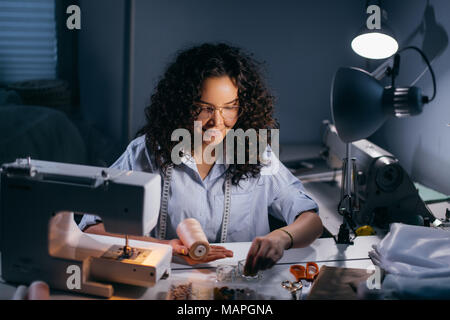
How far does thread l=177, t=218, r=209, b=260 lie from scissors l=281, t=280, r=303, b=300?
0.23 meters

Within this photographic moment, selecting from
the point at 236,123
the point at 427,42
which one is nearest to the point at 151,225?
the point at 236,123

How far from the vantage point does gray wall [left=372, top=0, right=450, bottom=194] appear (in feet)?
7.06

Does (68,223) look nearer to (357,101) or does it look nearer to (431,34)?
(357,101)

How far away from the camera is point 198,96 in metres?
1.57

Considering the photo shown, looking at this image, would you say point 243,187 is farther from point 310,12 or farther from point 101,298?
point 310,12

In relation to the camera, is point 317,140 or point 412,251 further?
point 317,140

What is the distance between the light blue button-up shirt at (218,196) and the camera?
1688 millimetres

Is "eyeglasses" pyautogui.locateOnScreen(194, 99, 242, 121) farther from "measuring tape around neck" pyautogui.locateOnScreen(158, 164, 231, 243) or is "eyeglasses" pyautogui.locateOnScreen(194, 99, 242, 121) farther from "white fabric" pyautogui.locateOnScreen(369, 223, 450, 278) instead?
"white fabric" pyautogui.locateOnScreen(369, 223, 450, 278)

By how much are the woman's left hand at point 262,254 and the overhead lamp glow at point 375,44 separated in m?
1.00

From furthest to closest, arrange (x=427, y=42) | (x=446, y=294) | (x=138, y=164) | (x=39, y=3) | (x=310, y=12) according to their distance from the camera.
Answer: (x=39, y=3) < (x=310, y=12) < (x=427, y=42) < (x=138, y=164) < (x=446, y=294)

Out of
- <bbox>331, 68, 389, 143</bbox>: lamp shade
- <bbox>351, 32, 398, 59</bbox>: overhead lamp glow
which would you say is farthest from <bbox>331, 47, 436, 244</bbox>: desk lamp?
<bbox>351, 32, 398, 59</bbox>: overhead lamp glow

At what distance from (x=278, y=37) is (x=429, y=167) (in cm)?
123

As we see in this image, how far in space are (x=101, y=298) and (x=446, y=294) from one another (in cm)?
83

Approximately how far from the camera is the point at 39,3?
340 centimetres
